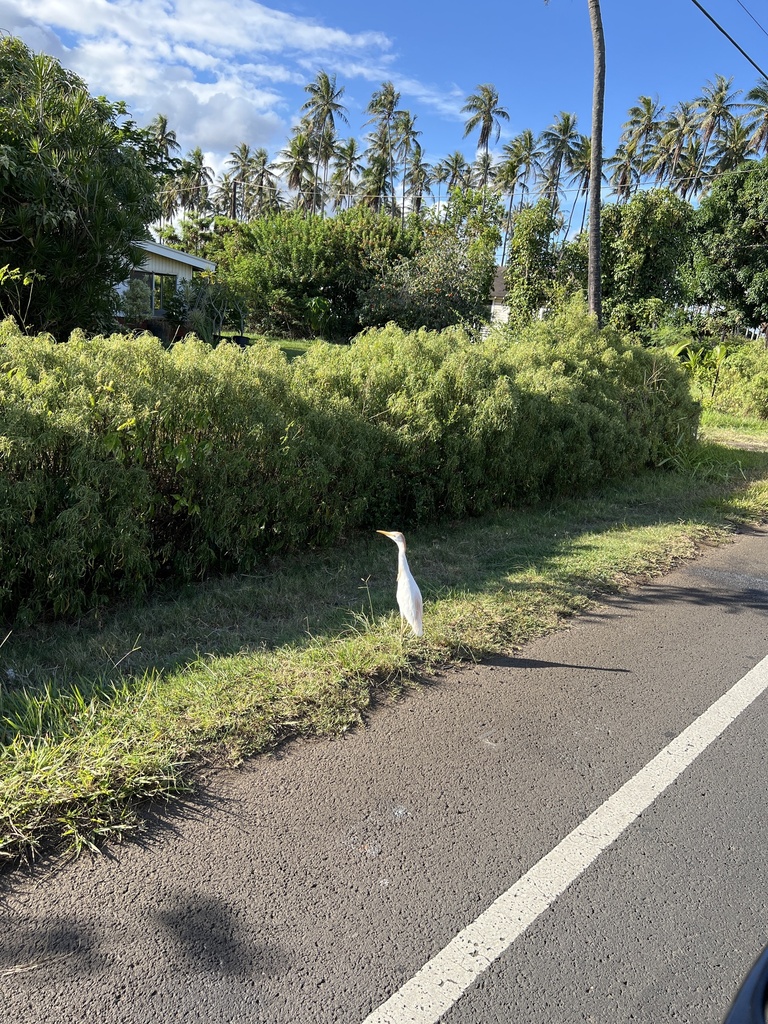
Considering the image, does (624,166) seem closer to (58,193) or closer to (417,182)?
(417,182)

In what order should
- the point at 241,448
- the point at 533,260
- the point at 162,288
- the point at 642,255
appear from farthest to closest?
the point at 162,288
the point at 642,255
the point at 533,260
the point at 241,448

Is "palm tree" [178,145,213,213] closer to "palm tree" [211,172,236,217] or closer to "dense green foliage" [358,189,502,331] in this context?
"palm tree" [211,172,236,217]

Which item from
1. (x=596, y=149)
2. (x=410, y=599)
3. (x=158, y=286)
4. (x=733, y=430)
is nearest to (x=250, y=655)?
(x=410, y=599)

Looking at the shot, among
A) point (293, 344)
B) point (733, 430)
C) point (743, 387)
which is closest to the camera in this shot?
point (733, 430)

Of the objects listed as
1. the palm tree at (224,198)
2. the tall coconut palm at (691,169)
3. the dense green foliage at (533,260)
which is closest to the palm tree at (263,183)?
the palm tree at (224,198)

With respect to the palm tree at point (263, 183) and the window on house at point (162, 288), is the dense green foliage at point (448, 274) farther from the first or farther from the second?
the palm tree at point (263, 183)

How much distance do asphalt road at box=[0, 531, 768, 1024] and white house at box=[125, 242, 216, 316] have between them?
22068 mm

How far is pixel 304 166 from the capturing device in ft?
188

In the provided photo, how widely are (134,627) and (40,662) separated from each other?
2.12ft

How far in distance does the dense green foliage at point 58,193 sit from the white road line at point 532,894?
327 inches

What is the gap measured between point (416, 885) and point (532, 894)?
41 cm

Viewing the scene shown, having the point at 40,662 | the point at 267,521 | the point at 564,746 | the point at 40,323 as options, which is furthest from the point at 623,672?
the point at 40,323

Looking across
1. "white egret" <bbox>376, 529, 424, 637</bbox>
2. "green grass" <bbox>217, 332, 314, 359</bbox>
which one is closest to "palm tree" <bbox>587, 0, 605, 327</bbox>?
"white egret" <bbox>376, 529, 424, 637</bbox>

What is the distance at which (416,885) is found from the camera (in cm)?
258
